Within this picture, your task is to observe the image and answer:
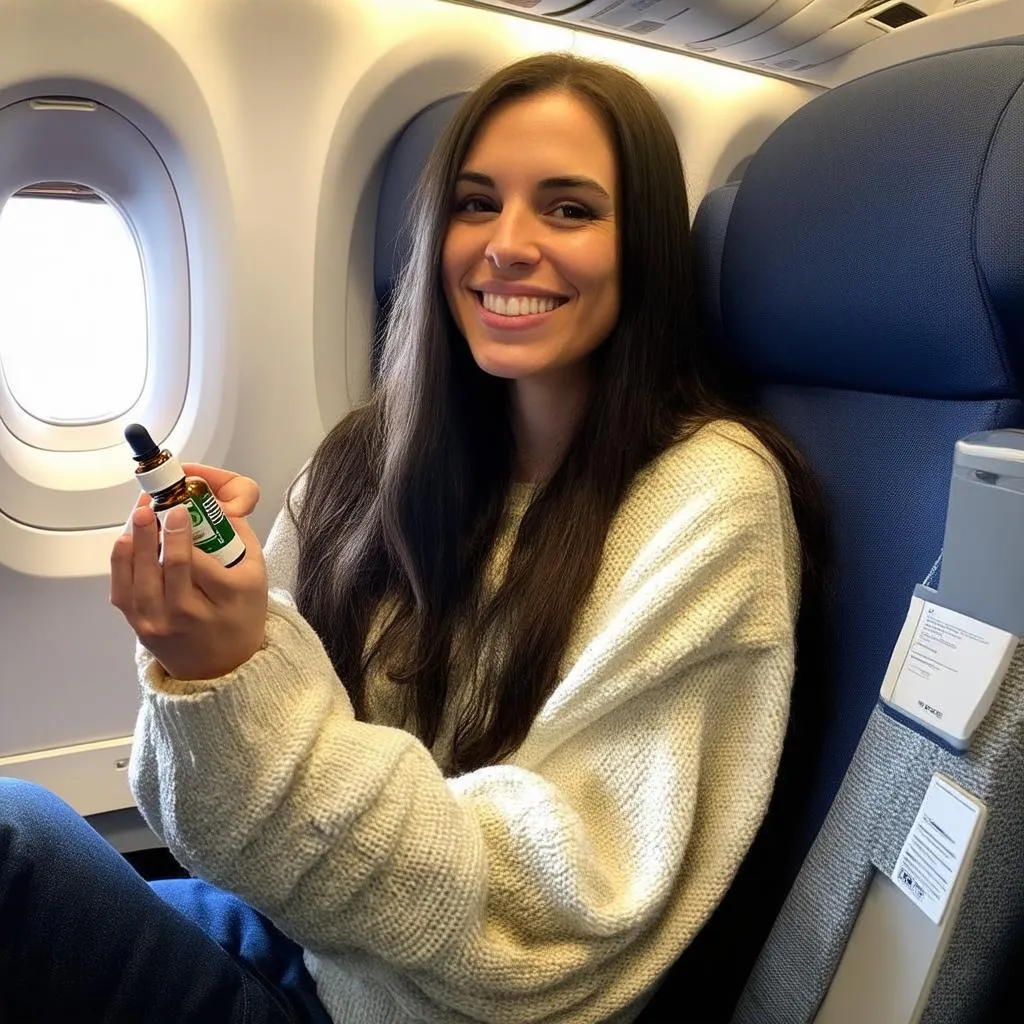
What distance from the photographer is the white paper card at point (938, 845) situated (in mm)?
688

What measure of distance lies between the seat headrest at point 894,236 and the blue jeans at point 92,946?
0.89 meters

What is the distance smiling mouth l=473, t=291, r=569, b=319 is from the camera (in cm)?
107

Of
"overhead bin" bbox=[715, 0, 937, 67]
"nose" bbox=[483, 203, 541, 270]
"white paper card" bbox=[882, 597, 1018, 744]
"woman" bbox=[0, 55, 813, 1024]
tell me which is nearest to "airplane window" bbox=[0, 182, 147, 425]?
"woman" bbox=[0, 55, 813, 1024]

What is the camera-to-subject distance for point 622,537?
103 cm

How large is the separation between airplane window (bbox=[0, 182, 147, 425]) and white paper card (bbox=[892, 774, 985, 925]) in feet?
5.58

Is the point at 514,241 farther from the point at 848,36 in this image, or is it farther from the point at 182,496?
the point at 848,36

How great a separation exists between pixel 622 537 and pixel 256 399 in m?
1.09

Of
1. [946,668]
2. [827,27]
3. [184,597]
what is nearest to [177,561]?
[184,597]

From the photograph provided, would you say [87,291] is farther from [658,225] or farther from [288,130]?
[658,225]

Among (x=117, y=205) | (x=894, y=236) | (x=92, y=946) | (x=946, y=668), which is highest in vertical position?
(x=117, y=205)

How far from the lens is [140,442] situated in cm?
72

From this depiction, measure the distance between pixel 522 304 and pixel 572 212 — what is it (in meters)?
0.13

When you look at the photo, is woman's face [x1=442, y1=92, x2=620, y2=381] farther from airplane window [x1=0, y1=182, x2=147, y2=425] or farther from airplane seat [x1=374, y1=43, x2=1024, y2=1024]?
airplane window [x1=0, y1=182, x2=147, y2=425]

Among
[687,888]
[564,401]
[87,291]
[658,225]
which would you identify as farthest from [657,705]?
[87,291]
